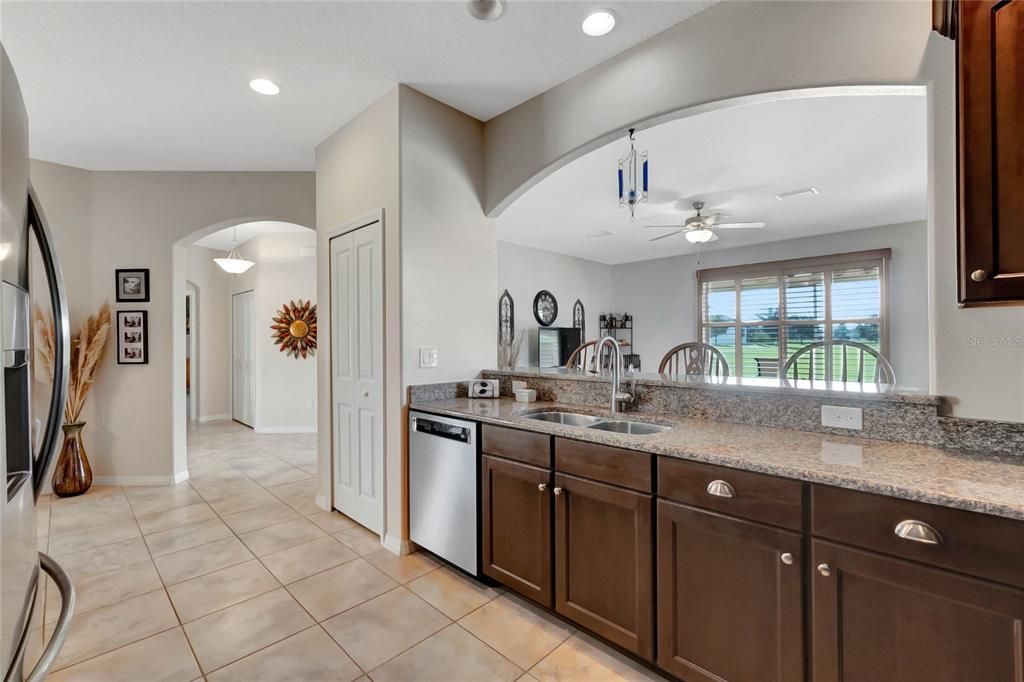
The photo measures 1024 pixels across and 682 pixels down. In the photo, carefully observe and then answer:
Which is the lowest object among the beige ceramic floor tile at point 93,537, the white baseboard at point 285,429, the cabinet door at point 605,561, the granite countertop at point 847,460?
the beige ceramic floor tile at point 93,537

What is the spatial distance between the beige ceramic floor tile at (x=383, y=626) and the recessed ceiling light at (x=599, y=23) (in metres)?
2.85

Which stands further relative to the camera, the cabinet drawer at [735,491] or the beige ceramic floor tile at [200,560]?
the beige ceramic floor tile at [200,560]

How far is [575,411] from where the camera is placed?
249 cm

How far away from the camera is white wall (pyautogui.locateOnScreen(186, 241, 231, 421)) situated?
6.71 m

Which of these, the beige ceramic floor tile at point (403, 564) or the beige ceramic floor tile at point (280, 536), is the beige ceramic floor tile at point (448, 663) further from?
the beige ceramic floor tile at point (280, 536)

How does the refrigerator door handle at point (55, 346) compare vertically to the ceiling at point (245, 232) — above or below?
below

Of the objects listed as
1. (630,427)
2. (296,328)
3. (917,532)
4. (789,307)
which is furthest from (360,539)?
(789,307)

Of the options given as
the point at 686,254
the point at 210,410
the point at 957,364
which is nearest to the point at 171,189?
the point at 210,410

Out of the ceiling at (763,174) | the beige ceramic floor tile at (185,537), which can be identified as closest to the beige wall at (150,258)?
the beige ceramic floor tile at (185,537)

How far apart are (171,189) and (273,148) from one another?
126 centimetres

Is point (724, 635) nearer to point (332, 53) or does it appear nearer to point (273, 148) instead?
point (332, 53)

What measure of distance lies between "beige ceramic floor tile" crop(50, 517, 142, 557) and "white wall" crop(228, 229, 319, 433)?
2.97 meters

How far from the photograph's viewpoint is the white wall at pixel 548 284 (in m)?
6.88

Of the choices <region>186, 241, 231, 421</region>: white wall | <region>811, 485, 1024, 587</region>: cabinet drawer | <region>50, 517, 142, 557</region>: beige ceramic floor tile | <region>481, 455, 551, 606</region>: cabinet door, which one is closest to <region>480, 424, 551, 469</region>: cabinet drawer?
<region>481, 455, 551, 606</region>: cabinet door
